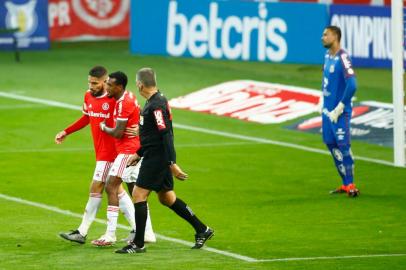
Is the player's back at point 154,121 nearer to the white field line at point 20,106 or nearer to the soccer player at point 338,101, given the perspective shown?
the soccer player at point 338,101

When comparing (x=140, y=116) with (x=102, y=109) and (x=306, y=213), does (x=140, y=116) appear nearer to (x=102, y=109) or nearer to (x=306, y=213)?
(x=102, y=109)

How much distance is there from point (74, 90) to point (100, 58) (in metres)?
5.62

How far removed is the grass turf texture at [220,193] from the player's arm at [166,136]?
946 millimetres

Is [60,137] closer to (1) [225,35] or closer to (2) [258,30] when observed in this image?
(2) [258,30]

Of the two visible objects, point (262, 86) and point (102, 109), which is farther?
point (262, 86)

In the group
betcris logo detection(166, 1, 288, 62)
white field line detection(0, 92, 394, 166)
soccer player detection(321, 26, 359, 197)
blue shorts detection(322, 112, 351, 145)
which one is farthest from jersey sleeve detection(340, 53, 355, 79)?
betcris logo detection(166, 1, 288, 62)

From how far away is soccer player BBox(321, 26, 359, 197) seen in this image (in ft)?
61.8

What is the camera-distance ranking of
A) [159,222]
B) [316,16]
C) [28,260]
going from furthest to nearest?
[316,16] → [159,222] → [28,260]

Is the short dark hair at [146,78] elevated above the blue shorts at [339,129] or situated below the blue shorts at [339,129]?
above

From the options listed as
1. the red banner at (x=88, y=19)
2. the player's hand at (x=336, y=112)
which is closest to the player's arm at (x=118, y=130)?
the player's hand at (x=336, y=112)

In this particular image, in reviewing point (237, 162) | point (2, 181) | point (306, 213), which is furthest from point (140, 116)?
point (237, 162)

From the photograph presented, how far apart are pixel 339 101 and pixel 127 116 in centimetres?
495

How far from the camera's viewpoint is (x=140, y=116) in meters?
14.7

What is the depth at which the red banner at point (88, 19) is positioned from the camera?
38875 millimetres
